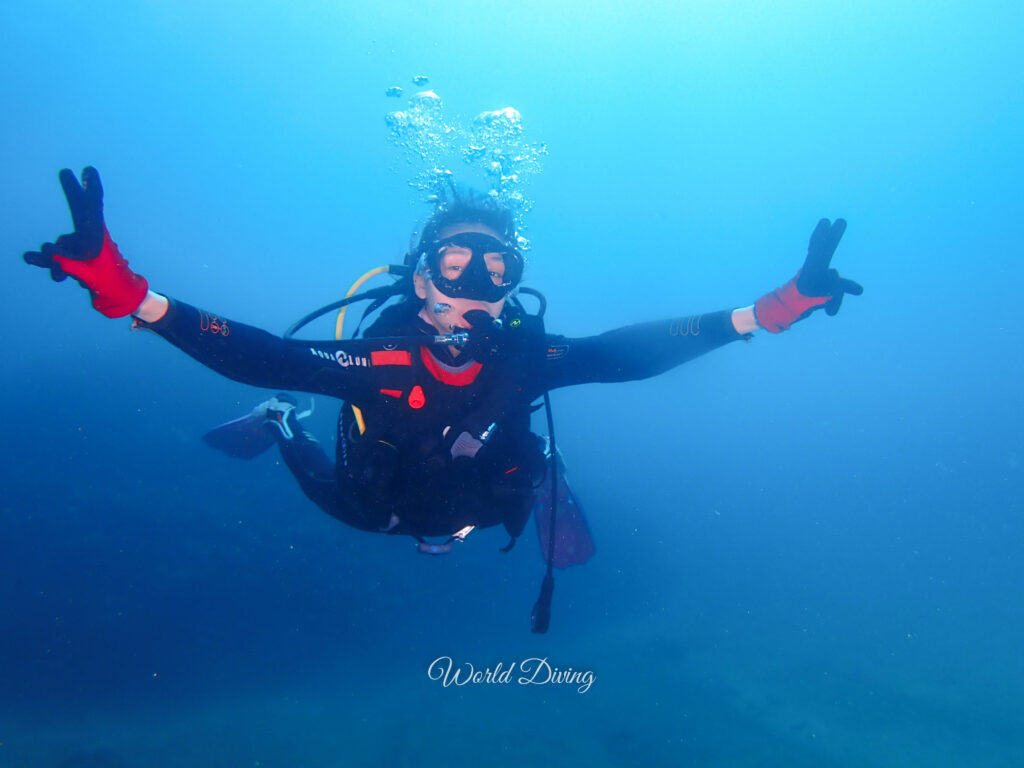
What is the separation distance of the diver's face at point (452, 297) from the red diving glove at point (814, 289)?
6.17ft

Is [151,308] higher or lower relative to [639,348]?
lower

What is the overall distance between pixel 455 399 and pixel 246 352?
1451mm

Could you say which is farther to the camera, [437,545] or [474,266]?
[437,545]

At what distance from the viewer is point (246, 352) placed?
296cm

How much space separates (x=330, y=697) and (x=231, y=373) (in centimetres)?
929

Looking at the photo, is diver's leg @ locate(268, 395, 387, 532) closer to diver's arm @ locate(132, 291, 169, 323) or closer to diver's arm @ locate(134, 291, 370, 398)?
diver's arm @ locate(134, 291, 370, 398)

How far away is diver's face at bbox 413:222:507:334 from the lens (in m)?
3.81

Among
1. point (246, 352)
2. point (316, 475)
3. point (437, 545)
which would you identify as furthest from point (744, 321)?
point (316, 475)

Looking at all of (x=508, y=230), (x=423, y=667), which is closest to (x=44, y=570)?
(x=423, y=667)

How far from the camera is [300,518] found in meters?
12.1

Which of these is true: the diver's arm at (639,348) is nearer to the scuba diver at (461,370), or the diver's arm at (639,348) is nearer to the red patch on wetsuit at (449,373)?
the scuba diver at (461,370)

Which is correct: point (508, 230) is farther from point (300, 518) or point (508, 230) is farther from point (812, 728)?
point (812, 728)

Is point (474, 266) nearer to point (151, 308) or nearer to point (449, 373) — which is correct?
point (449, 373)

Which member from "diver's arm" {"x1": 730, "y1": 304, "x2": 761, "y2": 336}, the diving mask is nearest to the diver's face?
the diving mask
